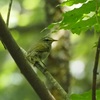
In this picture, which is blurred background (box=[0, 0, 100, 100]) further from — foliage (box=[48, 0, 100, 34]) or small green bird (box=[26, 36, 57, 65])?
foliage (box=[48, 0, 100, 34])

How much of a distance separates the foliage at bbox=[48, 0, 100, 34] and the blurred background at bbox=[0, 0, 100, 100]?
3.17 metres

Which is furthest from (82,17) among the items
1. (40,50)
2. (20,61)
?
(40,50)

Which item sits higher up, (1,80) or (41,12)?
(41,12)

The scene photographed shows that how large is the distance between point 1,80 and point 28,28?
876mm

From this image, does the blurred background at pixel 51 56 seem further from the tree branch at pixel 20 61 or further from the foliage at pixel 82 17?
the foliage at pixel 82 17

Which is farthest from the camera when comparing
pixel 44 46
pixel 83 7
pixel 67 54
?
pixel 67 54

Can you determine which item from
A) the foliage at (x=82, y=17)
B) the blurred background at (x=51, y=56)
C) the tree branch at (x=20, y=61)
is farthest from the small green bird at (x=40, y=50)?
the foliage at (x=82, y=17)

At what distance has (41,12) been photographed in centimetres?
722

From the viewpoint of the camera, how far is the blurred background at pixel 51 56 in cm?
502

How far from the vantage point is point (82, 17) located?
1.64 meters

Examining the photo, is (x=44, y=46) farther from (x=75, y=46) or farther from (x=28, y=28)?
(x=75, y=46)

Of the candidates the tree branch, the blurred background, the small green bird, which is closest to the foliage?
the tree branch

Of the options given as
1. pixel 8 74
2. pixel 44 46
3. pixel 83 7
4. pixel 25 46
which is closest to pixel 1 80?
pixel 8 74

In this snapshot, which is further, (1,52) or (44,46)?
(1,52)
